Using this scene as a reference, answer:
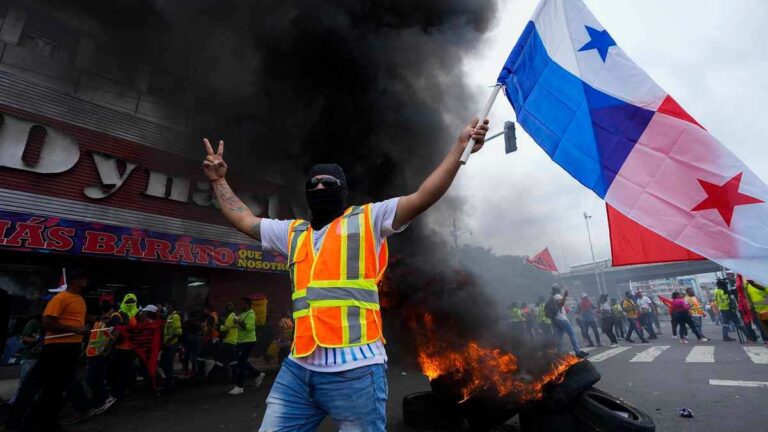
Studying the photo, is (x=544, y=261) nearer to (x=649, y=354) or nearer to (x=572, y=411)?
(x=649, y=354)

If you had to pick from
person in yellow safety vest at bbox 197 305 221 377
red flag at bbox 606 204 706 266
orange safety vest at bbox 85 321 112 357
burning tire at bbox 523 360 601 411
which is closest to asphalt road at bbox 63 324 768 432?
person in yellow safety vest at bbox 197 305 221 377

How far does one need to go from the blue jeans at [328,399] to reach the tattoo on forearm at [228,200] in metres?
1.00

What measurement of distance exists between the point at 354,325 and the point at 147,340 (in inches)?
275

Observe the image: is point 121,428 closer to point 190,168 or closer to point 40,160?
point 40,160

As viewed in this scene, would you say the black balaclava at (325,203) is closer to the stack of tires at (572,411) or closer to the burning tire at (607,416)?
the stack of tires at (572,411)

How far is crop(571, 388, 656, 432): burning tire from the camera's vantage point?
299cm

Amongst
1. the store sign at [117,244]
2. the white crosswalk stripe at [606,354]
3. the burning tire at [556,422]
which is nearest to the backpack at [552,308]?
the white crosswalk stripe at [606,354]

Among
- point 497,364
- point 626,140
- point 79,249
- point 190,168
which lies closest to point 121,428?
point 497,364

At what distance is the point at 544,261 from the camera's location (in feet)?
42.6

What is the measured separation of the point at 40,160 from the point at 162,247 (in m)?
3.16

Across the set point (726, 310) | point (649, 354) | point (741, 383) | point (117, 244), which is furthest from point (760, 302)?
point (117, 244)

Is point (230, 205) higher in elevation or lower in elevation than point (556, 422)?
higher

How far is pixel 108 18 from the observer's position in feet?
27.0

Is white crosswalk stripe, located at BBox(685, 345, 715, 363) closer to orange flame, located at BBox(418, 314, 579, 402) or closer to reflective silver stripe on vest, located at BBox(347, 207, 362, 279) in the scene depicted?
orange flame, located at BBox(418, 314, 579, 402)
